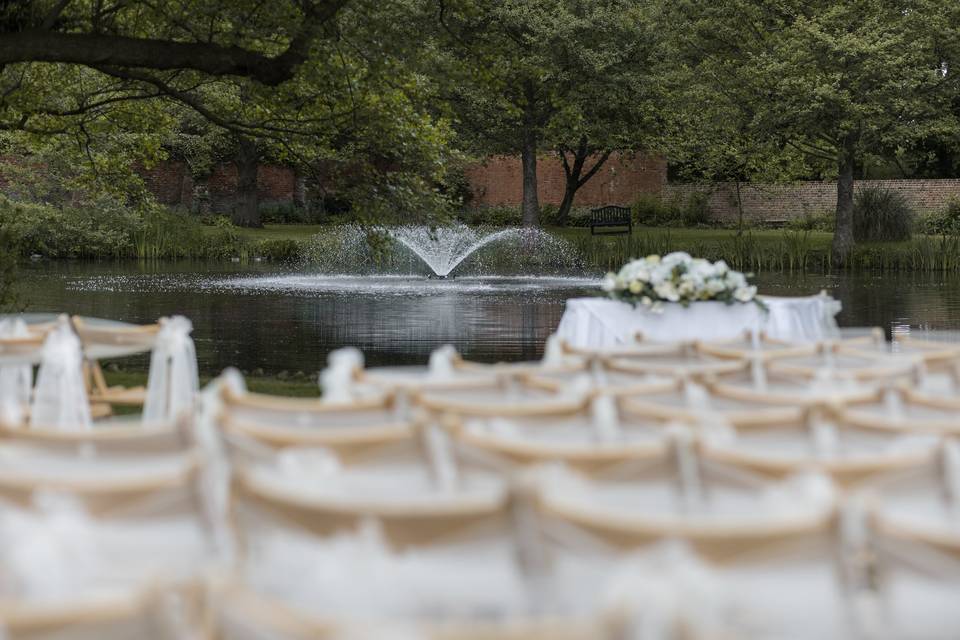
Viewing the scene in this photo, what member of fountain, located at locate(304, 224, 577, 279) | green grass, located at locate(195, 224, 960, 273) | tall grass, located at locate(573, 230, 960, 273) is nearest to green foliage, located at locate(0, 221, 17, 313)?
fountain, located at locate(304, 224, 577, 279)

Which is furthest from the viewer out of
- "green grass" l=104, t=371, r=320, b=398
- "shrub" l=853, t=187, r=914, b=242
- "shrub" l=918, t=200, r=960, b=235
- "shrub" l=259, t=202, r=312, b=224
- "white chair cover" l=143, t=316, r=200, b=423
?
"shrub" l=259, t=202, r=312, b=224

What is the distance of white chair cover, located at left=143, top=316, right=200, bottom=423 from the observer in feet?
26.4

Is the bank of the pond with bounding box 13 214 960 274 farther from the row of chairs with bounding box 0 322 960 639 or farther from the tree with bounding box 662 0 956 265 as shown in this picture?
the row of chairs with bounding box 0 322 960 639

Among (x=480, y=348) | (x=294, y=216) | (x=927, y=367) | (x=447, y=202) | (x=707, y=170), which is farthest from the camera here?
(x=294, y=216)

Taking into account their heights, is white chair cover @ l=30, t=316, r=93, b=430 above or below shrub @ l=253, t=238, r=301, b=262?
below

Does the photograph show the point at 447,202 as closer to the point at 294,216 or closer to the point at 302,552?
Result: the point at 302,552

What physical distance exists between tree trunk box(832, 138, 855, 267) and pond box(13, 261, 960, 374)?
13.2 feet

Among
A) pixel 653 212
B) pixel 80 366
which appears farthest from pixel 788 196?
pixel 80 366

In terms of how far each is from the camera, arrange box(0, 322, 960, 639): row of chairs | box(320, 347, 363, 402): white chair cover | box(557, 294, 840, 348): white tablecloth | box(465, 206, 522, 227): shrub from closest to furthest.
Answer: box(0, 322, 960, 639): row of chairs, box(320, 347, 363, 402): white chair cover, box(557, 294, 840, 348): white tablecloth, box(465, 206, 522, 227): shrub

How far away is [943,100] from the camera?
34219 millimetres

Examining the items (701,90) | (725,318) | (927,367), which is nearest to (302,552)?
(927,367)

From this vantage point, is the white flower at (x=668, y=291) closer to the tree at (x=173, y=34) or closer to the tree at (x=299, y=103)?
the tree at (x=173, y=34)

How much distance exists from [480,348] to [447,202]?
82.9 inches

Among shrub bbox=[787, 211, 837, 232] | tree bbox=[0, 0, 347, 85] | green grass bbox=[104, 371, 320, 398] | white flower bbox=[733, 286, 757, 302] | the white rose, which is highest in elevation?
tree bbox=[0, 0, 347, 85]
